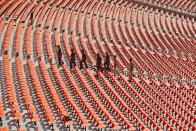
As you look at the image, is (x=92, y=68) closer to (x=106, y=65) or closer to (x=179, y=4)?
(x=106, y=65)

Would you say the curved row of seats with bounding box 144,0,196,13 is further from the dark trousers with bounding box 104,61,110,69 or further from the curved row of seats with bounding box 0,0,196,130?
the dark trousers with bounding box 104,61,110,69

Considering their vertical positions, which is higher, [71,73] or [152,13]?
[152,13]

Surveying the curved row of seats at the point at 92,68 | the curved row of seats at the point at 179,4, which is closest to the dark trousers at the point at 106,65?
the curved row of seats at the point at 92,68

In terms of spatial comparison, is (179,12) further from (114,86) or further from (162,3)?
(114,86)

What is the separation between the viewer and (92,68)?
505 inches

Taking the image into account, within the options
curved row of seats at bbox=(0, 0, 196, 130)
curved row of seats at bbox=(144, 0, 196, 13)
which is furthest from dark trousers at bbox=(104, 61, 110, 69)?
curved row of seats at bbox=(144, 0, 196, 13)

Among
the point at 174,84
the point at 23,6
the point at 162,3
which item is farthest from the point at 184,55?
the point at 162,3

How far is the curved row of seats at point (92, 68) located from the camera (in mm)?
9375

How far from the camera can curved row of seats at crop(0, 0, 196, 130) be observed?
9.38m

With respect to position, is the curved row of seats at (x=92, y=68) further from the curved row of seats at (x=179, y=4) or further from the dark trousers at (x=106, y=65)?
the curved row of seats at (x=179, y=4)

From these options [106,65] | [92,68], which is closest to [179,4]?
[106,65]

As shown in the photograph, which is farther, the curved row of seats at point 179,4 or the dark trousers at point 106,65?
the curved row of seats at point 179,4

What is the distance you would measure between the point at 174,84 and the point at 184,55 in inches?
164

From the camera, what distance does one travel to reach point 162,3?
2502cm
